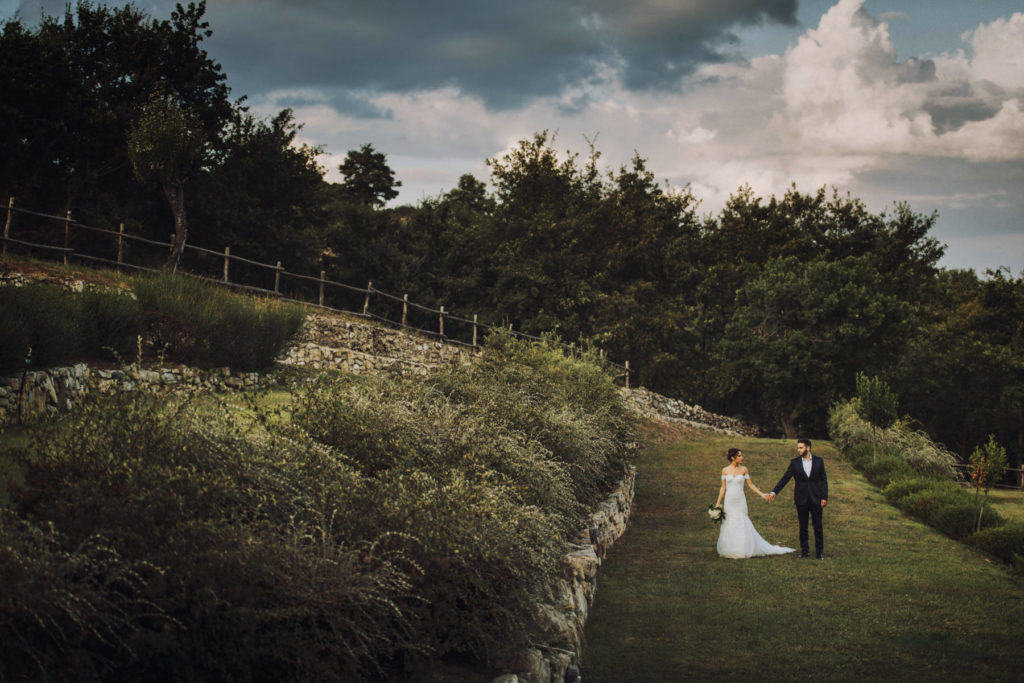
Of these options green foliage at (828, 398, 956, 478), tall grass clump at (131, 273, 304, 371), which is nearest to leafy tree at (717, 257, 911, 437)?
green foliage at (828, 398, 956, 478)

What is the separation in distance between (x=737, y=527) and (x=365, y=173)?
1500 inches

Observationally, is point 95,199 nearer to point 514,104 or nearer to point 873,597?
point 514,104

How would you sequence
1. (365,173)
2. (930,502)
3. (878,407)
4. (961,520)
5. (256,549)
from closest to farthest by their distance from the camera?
(256,549) < (961,520) < (930,502) < (878,407) < (365,173)

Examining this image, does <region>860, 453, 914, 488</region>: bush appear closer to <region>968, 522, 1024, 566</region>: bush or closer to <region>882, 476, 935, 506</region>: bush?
<region>882, 476, 935, 506</region>: bush

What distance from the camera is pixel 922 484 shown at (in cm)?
1373

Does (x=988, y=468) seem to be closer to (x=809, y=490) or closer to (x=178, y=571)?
(x=809, y=490)

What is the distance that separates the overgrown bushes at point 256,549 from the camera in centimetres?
291

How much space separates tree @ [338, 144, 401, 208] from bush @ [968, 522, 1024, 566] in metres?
37.5

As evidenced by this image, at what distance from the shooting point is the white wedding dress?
9.07m

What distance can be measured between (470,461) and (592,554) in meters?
1.72

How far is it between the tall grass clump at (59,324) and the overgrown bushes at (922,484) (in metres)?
11.1

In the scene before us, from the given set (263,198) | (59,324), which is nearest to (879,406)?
(59,324)

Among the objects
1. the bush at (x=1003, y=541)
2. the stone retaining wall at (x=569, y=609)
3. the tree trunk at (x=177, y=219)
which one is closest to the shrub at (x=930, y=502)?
the bush at (x=1003, y=541)

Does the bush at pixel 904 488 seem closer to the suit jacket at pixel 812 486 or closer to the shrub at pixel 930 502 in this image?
the shrub at pixel 930 502
